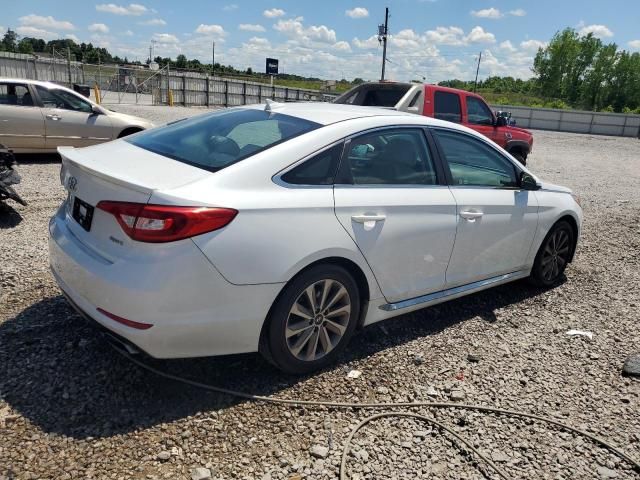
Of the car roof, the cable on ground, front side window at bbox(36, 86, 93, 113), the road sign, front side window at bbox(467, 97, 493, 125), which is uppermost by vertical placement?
the road sign

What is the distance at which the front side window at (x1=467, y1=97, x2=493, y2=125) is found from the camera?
34.9 feet

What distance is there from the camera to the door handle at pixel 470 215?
12.8 ft

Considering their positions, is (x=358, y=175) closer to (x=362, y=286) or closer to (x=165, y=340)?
(x=362, y=286)

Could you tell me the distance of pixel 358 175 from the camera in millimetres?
3391

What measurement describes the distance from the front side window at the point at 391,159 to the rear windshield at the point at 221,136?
1.17 feet

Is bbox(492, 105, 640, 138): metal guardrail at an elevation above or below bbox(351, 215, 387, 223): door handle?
above

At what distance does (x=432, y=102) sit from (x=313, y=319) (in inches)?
290

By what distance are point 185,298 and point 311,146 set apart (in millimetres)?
1179

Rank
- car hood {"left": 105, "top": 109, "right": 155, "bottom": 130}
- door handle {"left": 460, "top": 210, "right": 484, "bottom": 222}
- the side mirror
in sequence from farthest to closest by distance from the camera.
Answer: car hood {"left": 105, "top": 109, "right": 155, "bottom": 130}
the side mirror
door handle {"left": 460, "top": 210, "right": 484, "bottom": 222}

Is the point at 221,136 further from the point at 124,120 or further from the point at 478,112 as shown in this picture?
the point at 478,112

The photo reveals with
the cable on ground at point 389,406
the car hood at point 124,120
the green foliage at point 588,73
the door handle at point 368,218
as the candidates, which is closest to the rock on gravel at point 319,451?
the cable on ground at point 389,406

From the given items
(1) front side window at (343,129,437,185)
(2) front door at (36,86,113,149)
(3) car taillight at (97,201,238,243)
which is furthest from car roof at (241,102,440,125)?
(2) front door at (36,86,113,149)

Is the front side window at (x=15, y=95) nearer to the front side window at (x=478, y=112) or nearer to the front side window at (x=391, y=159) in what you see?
the front side window at (x=478, y=112)

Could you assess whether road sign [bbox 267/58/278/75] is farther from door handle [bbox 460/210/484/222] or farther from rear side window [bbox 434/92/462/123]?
door handle [bbox 460/210/484/222]
